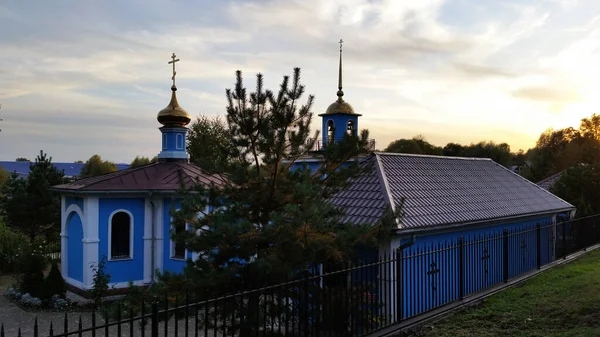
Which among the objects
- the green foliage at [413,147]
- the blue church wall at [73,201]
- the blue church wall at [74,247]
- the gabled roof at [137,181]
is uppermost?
the green foliage at [413,147]

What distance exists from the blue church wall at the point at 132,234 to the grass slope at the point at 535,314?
429 inches

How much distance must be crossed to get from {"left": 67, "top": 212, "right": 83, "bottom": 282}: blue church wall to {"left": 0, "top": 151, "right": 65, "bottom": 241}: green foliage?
5.67 meters

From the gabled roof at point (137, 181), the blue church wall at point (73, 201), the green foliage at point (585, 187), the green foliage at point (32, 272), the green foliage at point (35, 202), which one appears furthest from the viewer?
the green foliage at point (585, 187)

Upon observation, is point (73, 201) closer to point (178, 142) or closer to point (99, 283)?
point (99, 283)

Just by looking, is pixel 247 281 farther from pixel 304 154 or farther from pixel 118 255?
pixel 118 255

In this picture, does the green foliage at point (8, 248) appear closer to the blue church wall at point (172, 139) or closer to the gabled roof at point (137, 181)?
the gabled roof at point (137, 181)

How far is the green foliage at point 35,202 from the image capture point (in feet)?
69.2

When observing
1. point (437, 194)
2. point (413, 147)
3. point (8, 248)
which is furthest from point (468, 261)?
point (413, 147)

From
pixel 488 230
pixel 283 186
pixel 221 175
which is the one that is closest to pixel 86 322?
pixel 221 175

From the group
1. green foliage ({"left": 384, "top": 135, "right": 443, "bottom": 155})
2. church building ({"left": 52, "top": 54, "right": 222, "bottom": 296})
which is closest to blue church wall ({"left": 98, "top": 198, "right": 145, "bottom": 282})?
church building ({"left": 52, "top": 54, "right": 222, "bottom": 296})

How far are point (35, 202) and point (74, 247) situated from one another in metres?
6.91

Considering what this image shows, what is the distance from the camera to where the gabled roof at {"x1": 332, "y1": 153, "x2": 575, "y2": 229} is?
12141mm

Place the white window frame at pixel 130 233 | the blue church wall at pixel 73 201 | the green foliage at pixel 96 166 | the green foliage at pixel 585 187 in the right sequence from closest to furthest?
the white window frame at pixel 130 233, the blue church wall at pixel 73 201, the green foliage at pixel 585 187, the green foliage at pixel 96 166

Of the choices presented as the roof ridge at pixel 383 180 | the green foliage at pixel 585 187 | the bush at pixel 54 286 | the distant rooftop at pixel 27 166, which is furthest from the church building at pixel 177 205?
the distant rooftop at pixel 27 166
